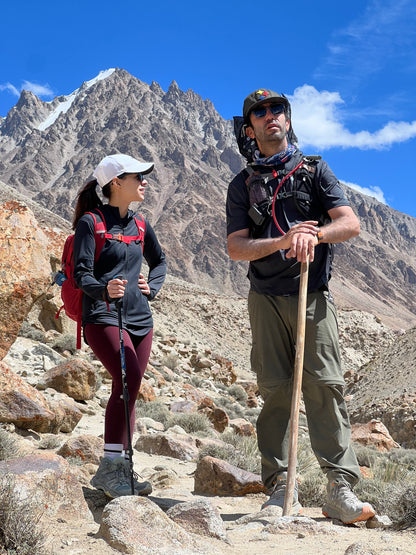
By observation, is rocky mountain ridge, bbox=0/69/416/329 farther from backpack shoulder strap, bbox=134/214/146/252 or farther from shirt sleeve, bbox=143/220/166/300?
backpack shoulder strap, bbox=134/214/146/252

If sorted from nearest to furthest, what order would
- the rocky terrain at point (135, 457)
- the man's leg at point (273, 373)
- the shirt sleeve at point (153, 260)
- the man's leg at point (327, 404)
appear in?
the rocky terrain at point (135, 457) < the man's leg at point (327, 404) < the man's leg at point (273, 373) < the shirt sleeve at point (153, 260)

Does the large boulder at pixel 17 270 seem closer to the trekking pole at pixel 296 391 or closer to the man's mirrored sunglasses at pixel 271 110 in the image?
the man's mirrored sunglasses at pixel 271 110

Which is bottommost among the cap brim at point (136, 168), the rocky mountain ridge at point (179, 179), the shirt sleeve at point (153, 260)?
the shirt sleeve at point (153, 260)

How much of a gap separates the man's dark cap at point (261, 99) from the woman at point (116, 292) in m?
0.75

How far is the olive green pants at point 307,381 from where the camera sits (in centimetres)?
328

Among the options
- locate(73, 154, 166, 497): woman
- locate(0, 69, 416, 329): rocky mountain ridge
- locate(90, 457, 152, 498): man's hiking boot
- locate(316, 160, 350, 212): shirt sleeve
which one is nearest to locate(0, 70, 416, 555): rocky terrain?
locate(90, 457, 152, 498): man's hiking boot

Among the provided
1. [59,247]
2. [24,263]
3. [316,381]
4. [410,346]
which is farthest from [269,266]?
[410,346]

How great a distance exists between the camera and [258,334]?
3.52 m

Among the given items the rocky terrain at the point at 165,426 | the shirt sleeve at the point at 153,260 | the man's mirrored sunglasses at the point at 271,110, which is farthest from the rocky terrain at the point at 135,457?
the man's mirrored sunglasses at the point at 271,110

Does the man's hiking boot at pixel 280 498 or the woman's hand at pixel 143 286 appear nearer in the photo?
the man's hiking boot at pixel 280 498

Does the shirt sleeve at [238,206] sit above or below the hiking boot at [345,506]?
above

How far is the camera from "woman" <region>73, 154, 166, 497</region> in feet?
10.9

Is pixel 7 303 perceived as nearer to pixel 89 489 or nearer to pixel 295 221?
pixel 89 489

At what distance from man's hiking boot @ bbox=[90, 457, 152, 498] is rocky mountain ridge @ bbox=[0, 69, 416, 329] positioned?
87.8 meters
